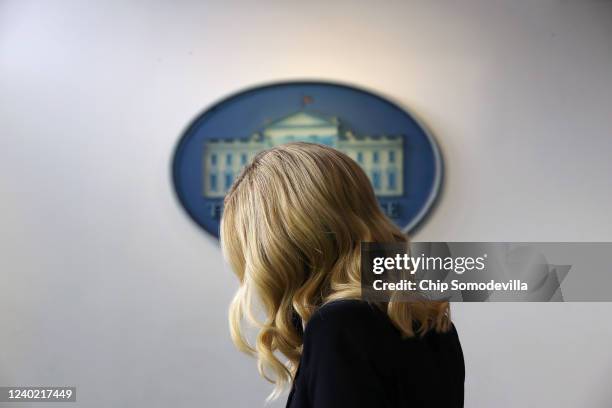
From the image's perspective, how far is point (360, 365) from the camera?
93 cm

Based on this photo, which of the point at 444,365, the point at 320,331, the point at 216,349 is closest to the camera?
the point at 320,331

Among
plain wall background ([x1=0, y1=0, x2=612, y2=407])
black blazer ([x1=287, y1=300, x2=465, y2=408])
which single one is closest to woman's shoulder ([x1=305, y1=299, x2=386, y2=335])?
black blazer ([x1=287, y1=300, x2=465, y2=408])

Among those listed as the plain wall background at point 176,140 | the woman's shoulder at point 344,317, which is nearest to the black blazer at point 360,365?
the woman's shoulder at point 344,317

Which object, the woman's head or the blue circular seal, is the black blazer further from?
the blue circular seal

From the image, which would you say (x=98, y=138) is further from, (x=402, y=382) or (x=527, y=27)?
(x=402, y=382)

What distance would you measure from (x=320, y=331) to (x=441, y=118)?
159 cm

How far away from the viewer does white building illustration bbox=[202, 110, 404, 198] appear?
2389 millimetres

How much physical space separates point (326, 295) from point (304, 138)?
4.61 feet

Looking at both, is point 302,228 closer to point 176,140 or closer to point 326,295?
point 326,295

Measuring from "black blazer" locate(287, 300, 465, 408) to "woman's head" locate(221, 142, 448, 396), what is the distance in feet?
0.20

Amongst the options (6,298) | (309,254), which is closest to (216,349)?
(6,298)

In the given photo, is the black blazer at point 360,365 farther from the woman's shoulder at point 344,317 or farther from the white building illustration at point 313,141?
the white building illustration at point 313,141

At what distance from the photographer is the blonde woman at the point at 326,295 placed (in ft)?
3.06

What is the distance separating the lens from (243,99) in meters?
2.43
